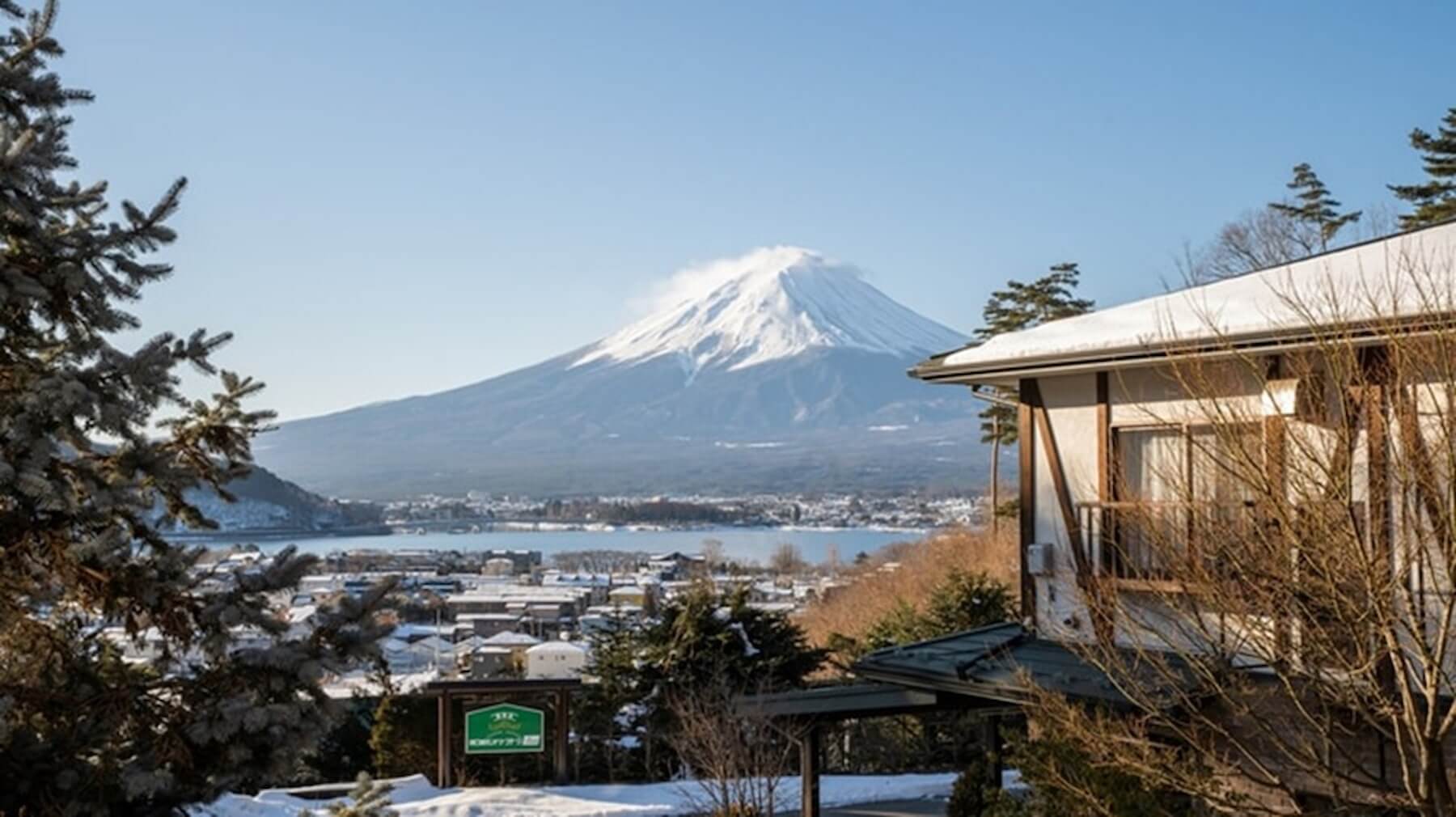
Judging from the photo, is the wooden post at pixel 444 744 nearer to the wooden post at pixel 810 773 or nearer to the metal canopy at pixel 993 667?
the wooden post at pixel 810 773

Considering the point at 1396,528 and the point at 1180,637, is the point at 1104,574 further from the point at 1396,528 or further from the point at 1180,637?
the point at 1396,528

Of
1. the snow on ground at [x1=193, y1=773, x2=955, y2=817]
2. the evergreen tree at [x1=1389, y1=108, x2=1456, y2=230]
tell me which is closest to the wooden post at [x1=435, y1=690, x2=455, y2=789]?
the snow on ground at [x1=193, y1=773, x2=955, y2=817]

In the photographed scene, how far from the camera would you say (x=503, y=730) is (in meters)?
15.3

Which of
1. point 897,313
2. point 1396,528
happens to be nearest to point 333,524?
point 1396,528

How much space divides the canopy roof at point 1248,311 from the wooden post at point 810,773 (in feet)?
10.9

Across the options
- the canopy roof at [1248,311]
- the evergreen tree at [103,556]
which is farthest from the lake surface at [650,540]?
the evergreen tree at [103,556]

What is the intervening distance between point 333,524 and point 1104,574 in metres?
41.0

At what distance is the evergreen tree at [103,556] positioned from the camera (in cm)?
555

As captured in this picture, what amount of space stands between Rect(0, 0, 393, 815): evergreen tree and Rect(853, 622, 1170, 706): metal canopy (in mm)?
4530

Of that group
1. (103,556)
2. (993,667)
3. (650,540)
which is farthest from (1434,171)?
(650,540)

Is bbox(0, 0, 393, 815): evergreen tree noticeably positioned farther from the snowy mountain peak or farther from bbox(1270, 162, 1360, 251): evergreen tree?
the snowy mountain peak

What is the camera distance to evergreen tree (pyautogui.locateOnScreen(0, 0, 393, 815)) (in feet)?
18.2

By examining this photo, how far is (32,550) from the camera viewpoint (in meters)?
5.95

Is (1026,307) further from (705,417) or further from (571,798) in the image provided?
(705,417)
